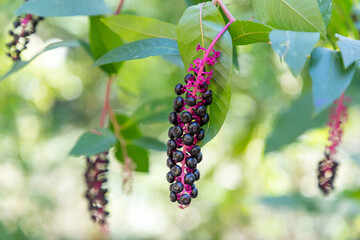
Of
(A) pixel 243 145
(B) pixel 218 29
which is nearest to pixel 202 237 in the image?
(A) pixel 243 145

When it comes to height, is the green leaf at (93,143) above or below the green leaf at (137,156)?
above

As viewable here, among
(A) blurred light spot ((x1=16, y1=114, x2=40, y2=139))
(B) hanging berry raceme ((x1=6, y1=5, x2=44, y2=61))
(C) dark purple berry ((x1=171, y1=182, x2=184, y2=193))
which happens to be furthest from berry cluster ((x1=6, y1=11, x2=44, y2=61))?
(A) blurred light spot ((x1=16, y1=114, x2=40, y2=139))

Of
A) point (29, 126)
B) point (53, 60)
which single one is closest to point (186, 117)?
point (53, 60)

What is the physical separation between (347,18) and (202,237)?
12.3 feet

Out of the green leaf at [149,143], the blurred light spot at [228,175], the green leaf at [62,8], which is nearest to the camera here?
the green leaf at [62,8]

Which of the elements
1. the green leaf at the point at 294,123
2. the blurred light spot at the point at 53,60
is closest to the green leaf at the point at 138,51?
the green leaf at the point at 294,123

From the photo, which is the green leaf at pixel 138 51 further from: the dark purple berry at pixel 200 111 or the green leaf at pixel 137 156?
the green leaf at pixel 137 156

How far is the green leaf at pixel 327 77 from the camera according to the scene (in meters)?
0.45

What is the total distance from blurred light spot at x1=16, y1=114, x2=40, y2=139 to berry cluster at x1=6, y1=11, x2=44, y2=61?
2238 millimetres

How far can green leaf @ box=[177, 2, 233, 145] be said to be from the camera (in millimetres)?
519

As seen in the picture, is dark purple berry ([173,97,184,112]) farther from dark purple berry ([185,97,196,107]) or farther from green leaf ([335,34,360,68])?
green leaf ([335,34,360,68])

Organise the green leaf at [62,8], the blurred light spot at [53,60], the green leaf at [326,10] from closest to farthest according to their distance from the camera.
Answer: the green leaf at [326,10]
the green leaf at [62,8]
the blurred light spot at [53,60]

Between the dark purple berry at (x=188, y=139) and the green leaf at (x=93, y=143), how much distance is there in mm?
284

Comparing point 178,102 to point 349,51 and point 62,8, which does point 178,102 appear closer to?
point 349,51
